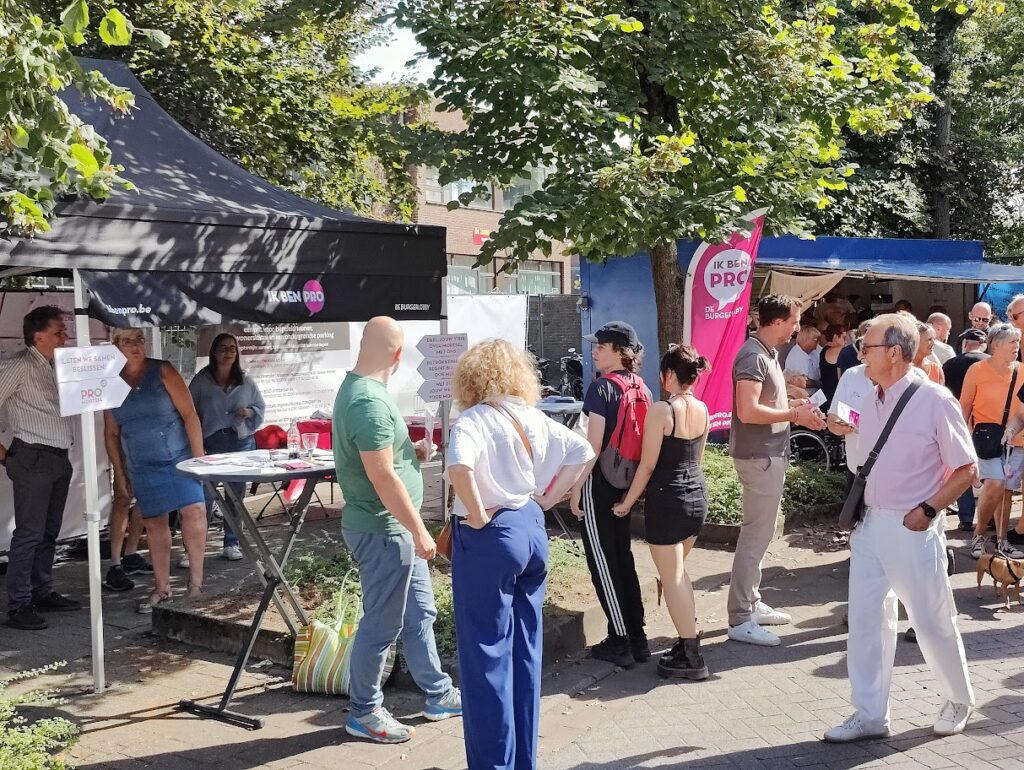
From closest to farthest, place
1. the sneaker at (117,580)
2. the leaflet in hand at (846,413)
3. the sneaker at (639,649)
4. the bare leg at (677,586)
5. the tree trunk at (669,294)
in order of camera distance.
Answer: the bare leg at (677,586) → the leaflet in hand at (846,413) → the sneaker at (639,649) → the sneaker at (117,580) → the tree trunk at (669,294)

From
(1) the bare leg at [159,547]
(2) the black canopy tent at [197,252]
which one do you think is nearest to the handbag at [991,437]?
(2) the black canopy tent at [197,252]

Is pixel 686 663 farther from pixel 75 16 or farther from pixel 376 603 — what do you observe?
pixel 75 16

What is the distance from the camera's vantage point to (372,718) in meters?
4.48

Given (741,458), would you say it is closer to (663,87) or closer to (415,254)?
(415,254)

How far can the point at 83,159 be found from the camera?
4.43 metres

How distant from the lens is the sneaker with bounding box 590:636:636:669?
554 centimetres

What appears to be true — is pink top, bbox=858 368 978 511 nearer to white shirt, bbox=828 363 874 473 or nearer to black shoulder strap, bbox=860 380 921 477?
black shoulder strap, bbox=860 380 921 477

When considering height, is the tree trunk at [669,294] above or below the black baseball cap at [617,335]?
above

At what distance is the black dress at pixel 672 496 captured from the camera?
5309mm

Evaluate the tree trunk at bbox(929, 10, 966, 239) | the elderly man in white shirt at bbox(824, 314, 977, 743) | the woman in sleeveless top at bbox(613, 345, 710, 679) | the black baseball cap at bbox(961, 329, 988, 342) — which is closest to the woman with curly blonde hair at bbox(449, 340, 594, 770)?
the woman in sleeveless top at bbox(613, 345, 710, 679)

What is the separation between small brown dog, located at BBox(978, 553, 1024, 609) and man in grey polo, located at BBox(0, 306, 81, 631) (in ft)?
20.0

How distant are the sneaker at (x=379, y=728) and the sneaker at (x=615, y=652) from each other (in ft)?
4.80

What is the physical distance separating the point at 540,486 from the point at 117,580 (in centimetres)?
445

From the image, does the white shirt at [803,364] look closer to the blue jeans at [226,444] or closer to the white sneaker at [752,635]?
the white sneaker at [752,635]
